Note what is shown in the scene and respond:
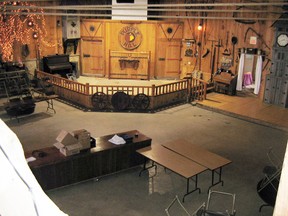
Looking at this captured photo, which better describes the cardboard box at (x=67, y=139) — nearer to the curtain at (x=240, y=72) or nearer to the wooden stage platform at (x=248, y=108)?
the wooden stage platform at (x=248, y=108)

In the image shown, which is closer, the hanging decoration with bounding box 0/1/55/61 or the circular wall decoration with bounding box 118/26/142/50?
the hanging decoration with bounding box 0/1/55/61

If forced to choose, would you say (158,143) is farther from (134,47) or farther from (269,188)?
(134,47)

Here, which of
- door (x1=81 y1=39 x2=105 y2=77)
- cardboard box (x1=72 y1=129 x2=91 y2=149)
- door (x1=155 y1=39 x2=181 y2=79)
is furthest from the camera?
door (x1=81 y1=39 x2=105 y2=77)

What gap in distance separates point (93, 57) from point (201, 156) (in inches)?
390

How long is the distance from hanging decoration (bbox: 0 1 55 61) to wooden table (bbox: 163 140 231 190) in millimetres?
8119

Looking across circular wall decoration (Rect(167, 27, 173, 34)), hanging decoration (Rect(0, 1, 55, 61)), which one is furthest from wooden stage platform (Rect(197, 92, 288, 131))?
hanging decoration (Rect(0, 1, 55, 61))

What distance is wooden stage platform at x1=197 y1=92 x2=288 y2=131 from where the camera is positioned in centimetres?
1016

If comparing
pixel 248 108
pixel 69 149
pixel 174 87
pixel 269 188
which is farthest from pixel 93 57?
pixel 269 188

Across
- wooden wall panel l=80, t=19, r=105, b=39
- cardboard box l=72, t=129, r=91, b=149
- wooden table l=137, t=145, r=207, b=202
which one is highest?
wooden wall panel l=80, t=19, r=105, b=39

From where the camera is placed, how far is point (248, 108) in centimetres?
1130

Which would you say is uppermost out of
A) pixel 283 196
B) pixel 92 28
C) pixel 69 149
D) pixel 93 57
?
pixel 92 28

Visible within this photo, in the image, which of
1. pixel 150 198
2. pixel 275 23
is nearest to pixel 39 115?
pixel 150 198

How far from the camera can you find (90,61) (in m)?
15.4

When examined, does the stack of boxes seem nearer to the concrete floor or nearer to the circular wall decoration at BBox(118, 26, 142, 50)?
the concrete floor
